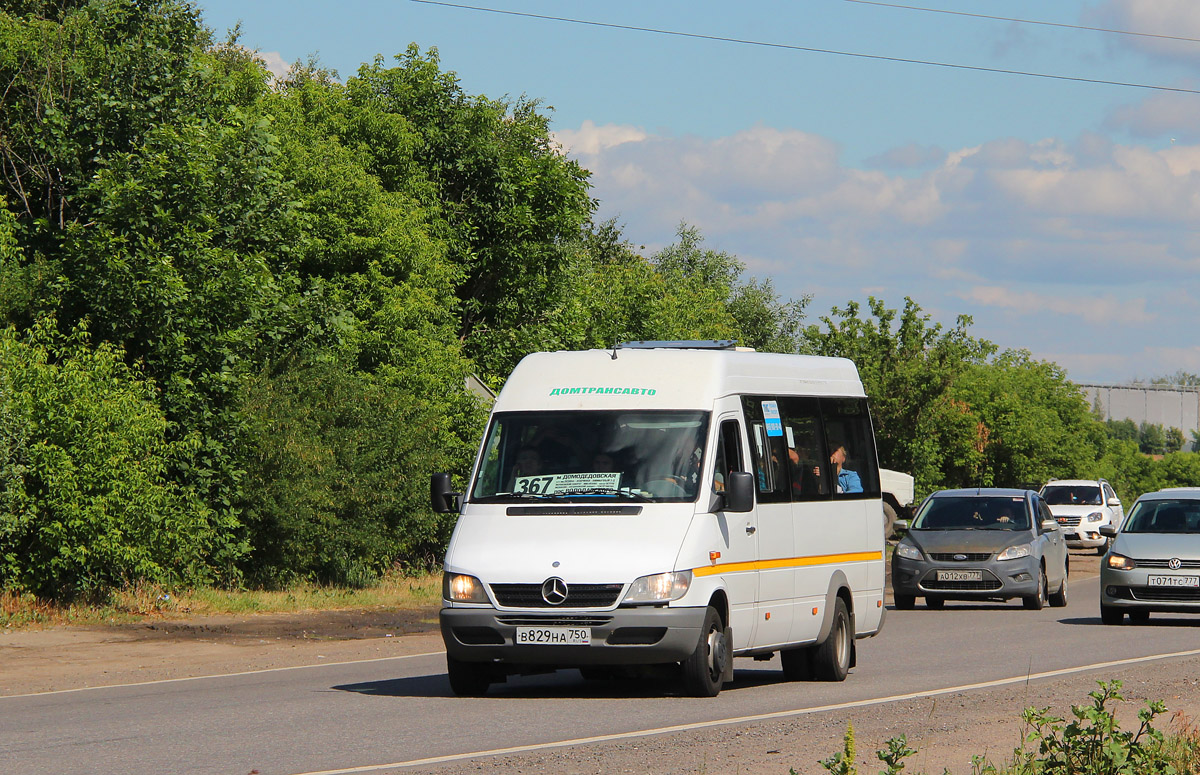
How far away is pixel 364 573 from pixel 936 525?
946 cm

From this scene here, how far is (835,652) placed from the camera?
13945mm

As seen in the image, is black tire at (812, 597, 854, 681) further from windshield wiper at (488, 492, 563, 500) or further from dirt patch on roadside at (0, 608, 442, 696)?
dirt patch on roadside at (0, 608, 442, 696)

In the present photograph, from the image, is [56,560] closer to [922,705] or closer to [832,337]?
[922,705]

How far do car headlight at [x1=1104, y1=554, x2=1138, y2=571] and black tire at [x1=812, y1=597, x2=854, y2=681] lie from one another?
8178mm

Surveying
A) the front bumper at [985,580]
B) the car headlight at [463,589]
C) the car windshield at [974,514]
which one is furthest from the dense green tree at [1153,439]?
the car headlight at [463,589]

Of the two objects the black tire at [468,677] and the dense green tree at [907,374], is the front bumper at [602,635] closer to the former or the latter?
the black tire at [468,677]

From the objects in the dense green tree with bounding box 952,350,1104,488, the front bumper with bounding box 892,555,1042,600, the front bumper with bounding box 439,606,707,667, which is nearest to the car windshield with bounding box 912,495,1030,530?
the front bumper with bounding box 892,555,1042,600

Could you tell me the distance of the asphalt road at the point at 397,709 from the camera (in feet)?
30.6

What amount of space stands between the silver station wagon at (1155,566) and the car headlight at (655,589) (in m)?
10.5

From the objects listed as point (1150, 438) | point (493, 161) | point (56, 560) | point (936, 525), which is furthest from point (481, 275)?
point (1150, 438)

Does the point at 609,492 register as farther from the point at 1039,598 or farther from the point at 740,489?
the point at 1039,598

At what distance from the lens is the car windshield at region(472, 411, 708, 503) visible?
40.0 feet

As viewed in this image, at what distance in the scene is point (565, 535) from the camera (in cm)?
1168

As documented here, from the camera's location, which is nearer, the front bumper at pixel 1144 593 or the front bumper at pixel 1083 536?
the front bumper at pixel 1144 593
